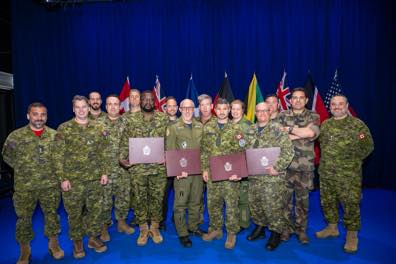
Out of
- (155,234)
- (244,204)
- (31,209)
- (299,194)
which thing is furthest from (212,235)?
(31,209)

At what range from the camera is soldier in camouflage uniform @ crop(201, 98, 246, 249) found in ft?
12.5

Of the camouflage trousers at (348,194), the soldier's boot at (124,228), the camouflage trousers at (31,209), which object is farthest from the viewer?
the soldier's boot at (124,228)

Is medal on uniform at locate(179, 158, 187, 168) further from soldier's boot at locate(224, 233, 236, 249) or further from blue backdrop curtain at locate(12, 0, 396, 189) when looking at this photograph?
blue backdrop curtain at locate(12, 0, 396, 189)

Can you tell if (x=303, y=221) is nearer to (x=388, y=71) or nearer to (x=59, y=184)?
(x=59, y=184)

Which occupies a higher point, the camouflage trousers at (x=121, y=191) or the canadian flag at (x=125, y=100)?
the canadian flag at (x=125, y=100)

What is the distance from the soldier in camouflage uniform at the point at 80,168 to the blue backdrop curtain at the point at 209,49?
4.61m

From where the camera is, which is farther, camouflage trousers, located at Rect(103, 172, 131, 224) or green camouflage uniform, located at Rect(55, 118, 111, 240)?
camouflage trousers, located at Rect(103, 172, 131, 224)

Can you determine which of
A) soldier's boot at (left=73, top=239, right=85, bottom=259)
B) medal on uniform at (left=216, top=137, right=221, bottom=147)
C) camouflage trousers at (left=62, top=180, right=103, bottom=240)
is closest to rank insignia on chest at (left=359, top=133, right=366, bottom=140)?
medal on uniform at (left=216, top=137, right=221, bottom=147)

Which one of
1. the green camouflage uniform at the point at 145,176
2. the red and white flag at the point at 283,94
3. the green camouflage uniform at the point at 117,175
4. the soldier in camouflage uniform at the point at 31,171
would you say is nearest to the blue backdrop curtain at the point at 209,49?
the red and white flag at the point at 283,94

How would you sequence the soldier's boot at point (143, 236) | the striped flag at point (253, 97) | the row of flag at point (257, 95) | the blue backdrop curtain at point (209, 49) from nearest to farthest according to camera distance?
the soldier's boot at point (143, 236)
the row of flag at point (257, 95)
the striped flag at point (253, 97)
the blue backdrop curtain at point (209, 49)

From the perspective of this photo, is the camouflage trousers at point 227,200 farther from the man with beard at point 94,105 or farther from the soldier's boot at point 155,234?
the man with beard at point 94,105

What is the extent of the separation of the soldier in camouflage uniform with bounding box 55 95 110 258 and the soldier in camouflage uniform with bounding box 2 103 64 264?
0.59ft

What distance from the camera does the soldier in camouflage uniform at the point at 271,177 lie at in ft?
11.9

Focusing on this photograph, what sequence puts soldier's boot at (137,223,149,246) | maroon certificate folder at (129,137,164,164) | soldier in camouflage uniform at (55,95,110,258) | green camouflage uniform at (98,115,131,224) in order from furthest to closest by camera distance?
green camouflage uniform at (98,115,131,224) < soldier's boot at (137,223,149,246) < maroon certificate folder at (129,137,164,164) < soldier in camouflage uniform at (55,95,110,258)
